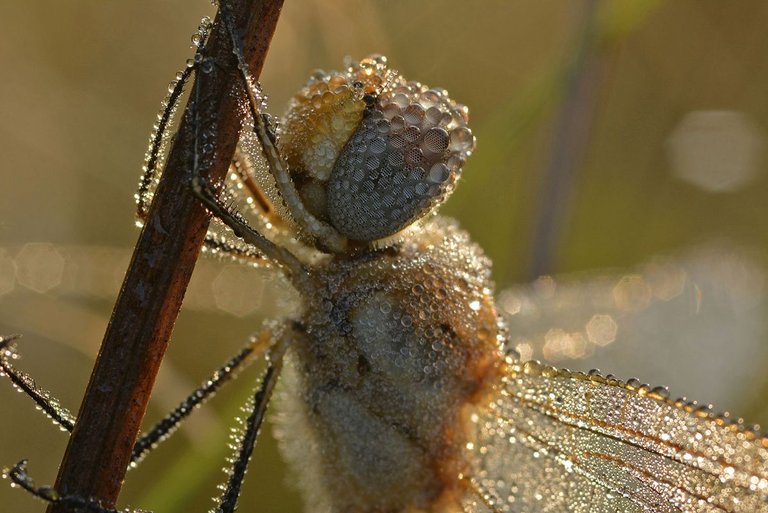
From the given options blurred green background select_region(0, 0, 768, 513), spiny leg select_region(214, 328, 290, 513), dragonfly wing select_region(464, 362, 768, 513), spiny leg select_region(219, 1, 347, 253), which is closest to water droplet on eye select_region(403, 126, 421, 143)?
spiny leg select_region(219, 1, 347, 253)

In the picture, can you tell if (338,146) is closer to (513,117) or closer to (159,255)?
(159,255)

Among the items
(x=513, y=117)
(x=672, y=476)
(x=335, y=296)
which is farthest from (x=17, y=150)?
(x=672, y=476)

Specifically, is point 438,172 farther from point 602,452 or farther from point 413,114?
point 602,452

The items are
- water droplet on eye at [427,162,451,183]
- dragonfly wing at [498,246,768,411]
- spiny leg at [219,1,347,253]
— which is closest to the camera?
→ spiny leg at [219,1,347,253]

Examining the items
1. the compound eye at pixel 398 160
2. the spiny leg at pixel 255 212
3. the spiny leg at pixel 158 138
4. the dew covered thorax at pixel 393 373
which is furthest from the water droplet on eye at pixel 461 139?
the spiny leg at pixel 158 138

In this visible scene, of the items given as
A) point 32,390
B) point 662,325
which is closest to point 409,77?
point 662,325

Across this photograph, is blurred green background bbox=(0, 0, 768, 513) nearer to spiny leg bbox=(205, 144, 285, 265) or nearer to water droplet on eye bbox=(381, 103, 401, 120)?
spiny leg bbox=(205, 144, 285, 265)
